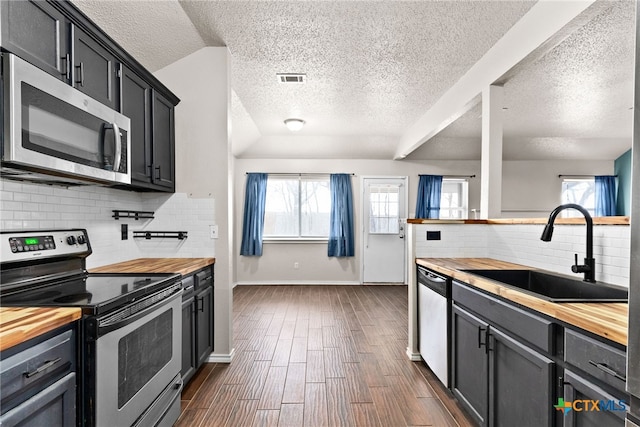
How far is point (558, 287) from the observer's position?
186 cm

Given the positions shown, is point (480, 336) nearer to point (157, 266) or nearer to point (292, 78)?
point (157, 266)

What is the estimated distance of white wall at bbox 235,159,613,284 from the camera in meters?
6.06

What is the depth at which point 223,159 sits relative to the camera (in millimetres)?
2846

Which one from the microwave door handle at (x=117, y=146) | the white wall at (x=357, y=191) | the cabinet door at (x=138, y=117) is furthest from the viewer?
the white wall at (x=357, y=191)

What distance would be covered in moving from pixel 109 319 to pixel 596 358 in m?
1.75

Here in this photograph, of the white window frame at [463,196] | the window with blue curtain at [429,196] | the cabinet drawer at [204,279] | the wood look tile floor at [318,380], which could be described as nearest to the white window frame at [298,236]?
the window with blue curtain at [429,196]

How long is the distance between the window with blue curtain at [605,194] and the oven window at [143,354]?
7.66m

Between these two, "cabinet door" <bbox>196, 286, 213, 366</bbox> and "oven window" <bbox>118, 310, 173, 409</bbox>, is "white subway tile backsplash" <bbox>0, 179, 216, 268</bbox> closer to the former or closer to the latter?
"cabinet door" <bbox>196, 286, 213, 366</bbox>

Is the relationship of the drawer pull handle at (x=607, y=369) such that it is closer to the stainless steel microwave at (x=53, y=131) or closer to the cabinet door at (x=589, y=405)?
the cabinet door at (x=589, y=405)

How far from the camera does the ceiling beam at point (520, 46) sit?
6.43ft

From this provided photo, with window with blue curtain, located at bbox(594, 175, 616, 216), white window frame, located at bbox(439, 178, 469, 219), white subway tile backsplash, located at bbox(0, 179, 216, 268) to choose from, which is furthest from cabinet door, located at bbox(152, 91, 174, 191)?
window with blue curtain, located at bbox(594, 175, 616, 216)

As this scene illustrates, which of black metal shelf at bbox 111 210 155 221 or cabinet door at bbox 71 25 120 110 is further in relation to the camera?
black metal shelf at bbox 111 210 155 221

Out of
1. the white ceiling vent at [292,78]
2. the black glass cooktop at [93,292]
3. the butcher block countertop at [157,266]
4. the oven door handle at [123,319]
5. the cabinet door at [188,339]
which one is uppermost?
the white ceiling vent at [292,78]

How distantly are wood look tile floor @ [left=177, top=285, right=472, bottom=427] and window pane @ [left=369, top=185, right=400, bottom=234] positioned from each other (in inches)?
89.4
